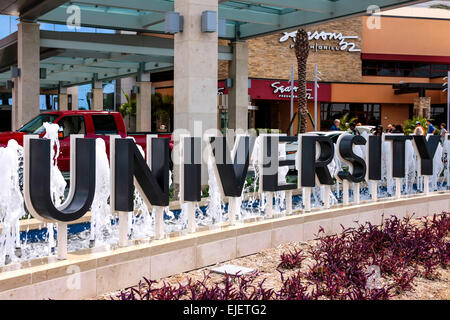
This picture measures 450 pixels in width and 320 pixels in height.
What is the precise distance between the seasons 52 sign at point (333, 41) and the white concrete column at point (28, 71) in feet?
79.6

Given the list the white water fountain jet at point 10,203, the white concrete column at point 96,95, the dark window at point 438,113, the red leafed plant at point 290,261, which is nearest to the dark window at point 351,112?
the dark window at point 438,113

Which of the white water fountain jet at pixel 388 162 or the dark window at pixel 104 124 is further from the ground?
the dark window at pixel 104 124

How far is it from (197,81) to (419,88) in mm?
30786

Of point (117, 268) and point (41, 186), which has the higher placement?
point (41, 186)

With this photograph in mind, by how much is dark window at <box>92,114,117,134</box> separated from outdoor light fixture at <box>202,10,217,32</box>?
4709 millimetres

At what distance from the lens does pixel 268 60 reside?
38.0 m

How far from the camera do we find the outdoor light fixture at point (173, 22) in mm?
11547

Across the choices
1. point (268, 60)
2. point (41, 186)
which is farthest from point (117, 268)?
point (268, 60)

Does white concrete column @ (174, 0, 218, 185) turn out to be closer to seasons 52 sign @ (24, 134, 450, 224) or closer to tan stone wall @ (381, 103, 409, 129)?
seasons 52 sign @ (24, 134, 450, 224)

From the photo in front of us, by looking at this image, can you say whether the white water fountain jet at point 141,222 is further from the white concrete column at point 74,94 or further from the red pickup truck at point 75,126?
the white concrete column at point 74,94

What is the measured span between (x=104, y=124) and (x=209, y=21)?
16.3 feet

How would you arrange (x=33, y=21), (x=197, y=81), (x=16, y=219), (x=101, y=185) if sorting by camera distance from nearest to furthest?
(x=16, y=219), (x=101, y=185), (x=197, y=81), (x=33, y=21)
